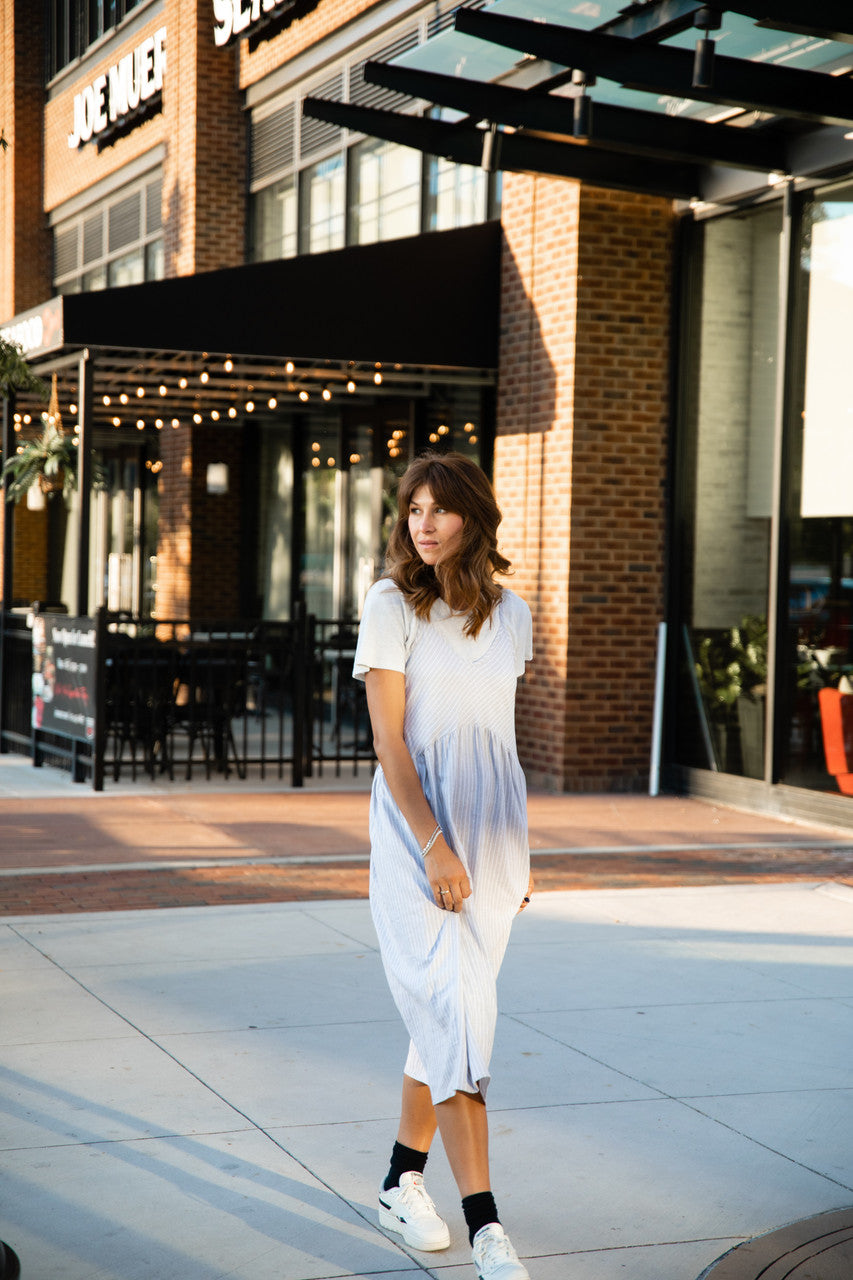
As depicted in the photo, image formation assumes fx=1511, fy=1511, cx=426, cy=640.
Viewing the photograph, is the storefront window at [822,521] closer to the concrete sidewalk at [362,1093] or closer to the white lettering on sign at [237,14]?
the concrete sidewalk at [362,1093]

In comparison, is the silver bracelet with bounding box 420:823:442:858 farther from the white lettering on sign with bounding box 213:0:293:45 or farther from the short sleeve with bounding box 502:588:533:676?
the white lettering on sign with bounding box 213:0:293:45

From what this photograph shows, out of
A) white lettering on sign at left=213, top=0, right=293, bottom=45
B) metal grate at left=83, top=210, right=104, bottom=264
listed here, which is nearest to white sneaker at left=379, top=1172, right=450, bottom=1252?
white lettering on sign at left=213, top=0, right=293, bottom=45

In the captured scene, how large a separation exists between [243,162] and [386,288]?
6696 millimetres

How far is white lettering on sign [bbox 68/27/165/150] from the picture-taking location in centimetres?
1811

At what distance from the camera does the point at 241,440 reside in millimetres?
17703

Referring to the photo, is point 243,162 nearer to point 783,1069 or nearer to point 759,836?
point 759,836

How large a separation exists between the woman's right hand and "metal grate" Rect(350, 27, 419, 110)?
1064 centimetres

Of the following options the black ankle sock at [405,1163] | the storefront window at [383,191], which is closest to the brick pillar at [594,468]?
the storefront window at [383,191]

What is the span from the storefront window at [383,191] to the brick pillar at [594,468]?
243 centimetres

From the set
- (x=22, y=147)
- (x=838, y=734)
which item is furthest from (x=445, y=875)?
(x=22, y=147)

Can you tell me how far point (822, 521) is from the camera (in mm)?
9789

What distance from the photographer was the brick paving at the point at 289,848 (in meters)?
7.54

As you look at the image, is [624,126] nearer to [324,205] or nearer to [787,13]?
[787,13]

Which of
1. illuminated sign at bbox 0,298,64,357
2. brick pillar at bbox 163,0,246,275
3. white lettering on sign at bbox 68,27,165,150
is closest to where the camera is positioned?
illuminated sign at bbox 0,298,64,357
